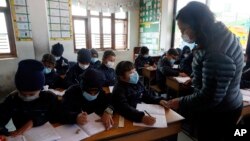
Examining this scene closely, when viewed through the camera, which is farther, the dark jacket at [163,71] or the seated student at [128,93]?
the dark jacket at [163,71]

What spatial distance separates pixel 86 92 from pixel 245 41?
12.6 feet

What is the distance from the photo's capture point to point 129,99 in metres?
1.51

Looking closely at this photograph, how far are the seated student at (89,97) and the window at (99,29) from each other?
12.1ft

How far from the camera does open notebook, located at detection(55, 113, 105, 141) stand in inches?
42.8

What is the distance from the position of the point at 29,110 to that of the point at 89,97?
0.45 metres

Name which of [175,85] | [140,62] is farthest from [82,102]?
[140,62]

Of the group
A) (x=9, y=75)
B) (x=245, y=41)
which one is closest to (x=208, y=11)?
(x=245, y=41)

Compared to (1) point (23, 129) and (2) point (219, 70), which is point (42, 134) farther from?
(2) point (219, 70)

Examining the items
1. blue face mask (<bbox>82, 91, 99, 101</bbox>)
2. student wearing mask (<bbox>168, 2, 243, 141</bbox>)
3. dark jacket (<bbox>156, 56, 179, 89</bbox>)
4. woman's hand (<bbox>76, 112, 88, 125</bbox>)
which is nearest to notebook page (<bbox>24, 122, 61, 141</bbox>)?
woman's hand (<bbox>76, 112, 88, 125</bbox>)


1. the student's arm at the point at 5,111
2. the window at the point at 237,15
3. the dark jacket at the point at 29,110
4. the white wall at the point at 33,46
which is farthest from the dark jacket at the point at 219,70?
the white wall at the point at 33,46

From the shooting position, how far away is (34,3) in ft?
13.1

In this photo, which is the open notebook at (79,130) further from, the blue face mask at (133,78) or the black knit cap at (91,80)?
the blue face mask at (133,78)

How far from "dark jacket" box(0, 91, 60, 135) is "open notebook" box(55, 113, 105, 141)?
16cm

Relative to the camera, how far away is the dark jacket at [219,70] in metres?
0.98
